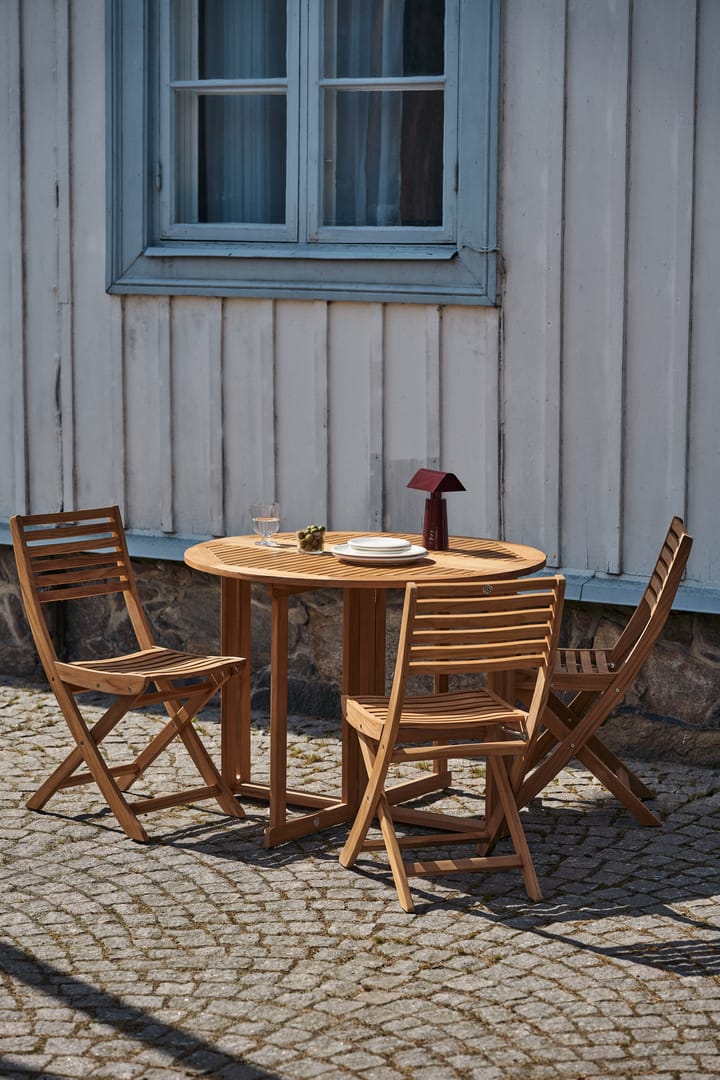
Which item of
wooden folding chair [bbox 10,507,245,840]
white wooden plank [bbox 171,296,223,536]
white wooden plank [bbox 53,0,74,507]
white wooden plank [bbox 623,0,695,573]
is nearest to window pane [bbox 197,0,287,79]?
white wooden plank [bbox 53,0,74,507]

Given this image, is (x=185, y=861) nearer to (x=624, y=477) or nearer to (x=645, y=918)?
(x=645, y=918)

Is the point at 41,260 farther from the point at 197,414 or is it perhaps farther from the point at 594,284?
the point at 594,284

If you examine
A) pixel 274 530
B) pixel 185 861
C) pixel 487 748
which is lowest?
pixel 185 861

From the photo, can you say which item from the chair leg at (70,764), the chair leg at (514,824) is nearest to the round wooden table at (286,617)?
the chair leg at (70,764)

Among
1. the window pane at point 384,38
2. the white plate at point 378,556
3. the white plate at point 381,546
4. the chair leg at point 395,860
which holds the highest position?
the window pane at point 384,38

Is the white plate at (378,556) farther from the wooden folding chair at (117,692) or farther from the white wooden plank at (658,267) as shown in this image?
the white wooden plank at (658,267)

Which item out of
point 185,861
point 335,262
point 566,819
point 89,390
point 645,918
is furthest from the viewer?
point 89,390

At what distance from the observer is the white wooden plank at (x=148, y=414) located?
754 cm

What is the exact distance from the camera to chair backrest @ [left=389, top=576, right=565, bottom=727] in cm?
475

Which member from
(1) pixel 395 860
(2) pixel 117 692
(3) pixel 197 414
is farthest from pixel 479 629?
(3) pixel 197 414

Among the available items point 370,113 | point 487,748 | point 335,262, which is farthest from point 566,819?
point 370,113

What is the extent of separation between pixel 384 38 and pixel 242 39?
2.39 feet

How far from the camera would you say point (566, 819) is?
565cm

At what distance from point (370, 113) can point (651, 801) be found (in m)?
3.32
